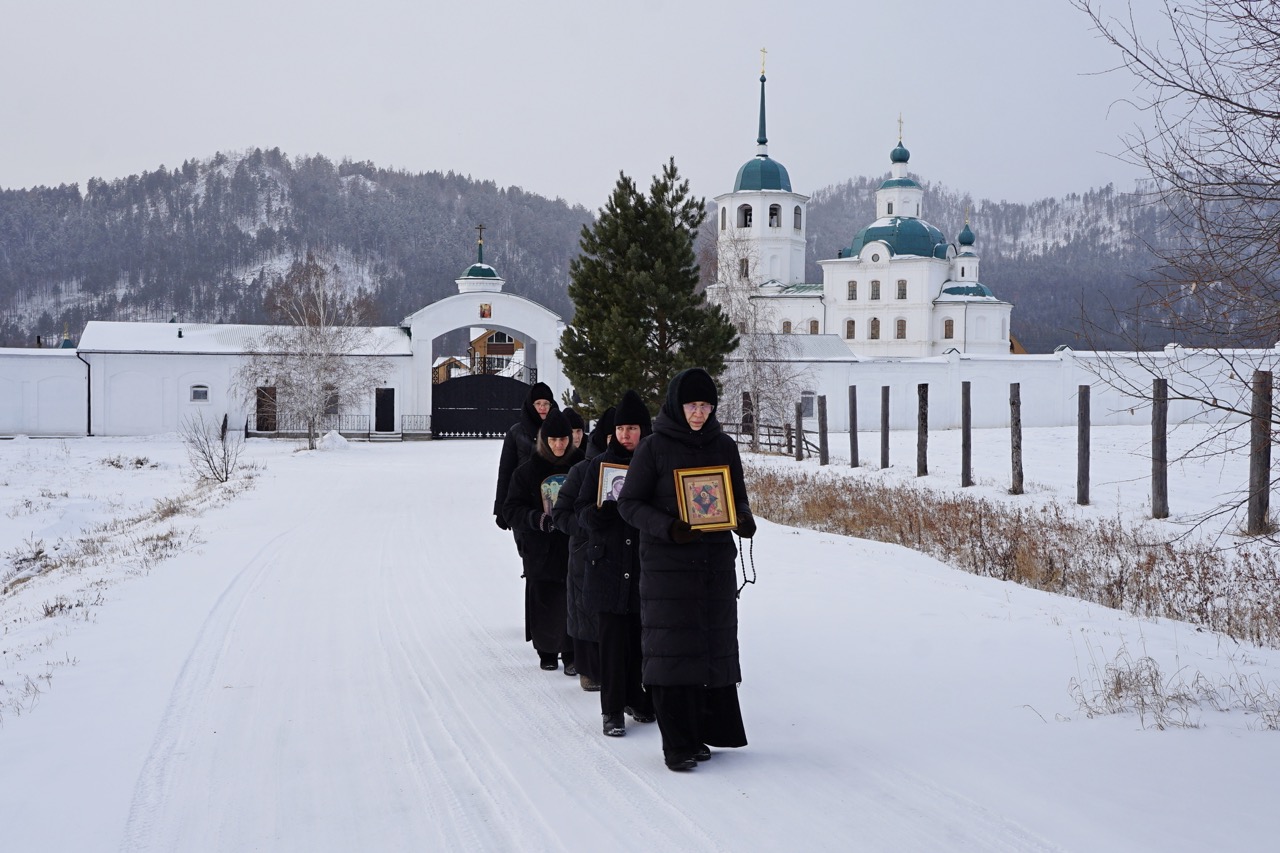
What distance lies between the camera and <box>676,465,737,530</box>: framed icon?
218 inches

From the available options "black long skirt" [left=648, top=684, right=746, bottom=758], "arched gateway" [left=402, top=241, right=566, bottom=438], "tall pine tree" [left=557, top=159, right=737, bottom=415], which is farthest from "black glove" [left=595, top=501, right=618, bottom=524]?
"arched gateway" [left=402, top=241, right=566, bottom=438]

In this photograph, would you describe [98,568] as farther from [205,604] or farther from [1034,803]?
[1034,803]

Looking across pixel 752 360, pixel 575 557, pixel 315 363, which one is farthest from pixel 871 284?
pixel 575 557

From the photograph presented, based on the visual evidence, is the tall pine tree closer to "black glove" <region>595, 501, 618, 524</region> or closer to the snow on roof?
"black glove" <region>595, 501, 618, 524</region>

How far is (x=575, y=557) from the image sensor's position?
7062 millimetres

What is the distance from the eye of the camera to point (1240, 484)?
20.3 meters

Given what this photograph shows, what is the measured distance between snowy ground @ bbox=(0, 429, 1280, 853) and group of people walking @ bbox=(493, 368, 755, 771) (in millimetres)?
275

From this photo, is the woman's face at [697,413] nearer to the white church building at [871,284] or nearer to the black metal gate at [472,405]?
the black metal gate at [472,405]

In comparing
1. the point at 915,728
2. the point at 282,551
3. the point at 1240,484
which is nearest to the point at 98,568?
the point at 282,551

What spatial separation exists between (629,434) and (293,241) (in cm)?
15942

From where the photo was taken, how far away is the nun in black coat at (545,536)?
7734mm

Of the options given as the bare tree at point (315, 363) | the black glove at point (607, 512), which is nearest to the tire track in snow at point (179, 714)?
the black glove at point (607, 512)

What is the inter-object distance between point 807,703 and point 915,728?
78 centimetres

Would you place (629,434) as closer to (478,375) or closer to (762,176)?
(478,375)
